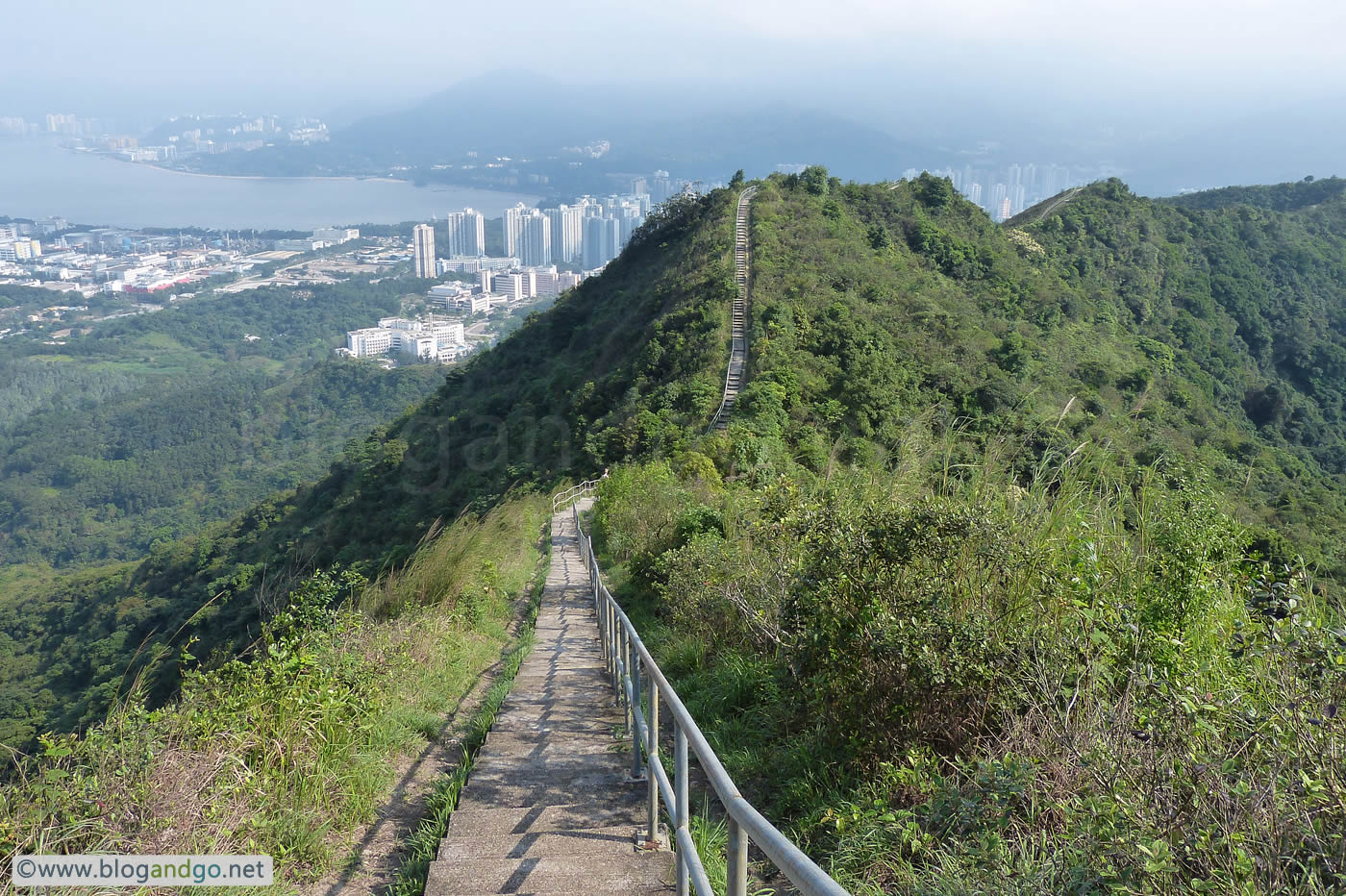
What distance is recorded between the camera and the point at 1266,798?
2.06 metres

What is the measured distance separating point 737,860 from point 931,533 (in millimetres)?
1821

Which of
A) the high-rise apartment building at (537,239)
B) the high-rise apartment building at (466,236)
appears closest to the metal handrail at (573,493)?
the high-rise apartment building at (537,239)

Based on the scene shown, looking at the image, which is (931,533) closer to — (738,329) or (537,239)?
(738,329)

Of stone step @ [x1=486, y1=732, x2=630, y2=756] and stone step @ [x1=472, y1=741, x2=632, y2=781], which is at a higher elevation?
stone step @ [x1=472, y1=741, x2=632, y2=781]

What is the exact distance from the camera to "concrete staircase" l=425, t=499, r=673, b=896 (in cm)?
291

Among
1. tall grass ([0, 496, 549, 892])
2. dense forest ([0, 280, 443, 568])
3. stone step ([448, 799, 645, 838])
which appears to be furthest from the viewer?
dense forest ([0, 280, 443, 568])

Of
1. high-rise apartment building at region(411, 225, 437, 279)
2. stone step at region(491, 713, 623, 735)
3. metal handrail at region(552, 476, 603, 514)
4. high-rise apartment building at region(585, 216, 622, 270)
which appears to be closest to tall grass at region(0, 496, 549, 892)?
stone step at region(491, 713, 623, 735)

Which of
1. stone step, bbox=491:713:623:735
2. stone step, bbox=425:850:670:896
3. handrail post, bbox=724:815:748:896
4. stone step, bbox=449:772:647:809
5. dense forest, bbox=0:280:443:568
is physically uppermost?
handrail post, bbox=724:815:748:896

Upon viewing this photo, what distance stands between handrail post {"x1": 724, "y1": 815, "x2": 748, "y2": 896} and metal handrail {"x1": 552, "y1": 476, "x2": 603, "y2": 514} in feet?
59.0

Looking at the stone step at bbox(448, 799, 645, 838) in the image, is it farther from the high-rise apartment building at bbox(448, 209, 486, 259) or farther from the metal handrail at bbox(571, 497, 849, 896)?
the high-rise apartment building at bbox(448, 209, 486, 259)

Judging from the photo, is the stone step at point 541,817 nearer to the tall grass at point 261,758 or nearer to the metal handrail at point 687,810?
the metal handrail at point 687,810

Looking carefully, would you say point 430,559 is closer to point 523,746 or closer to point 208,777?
point 523,746

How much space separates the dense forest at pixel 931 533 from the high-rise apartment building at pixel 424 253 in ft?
429

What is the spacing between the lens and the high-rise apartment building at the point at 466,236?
183 m
